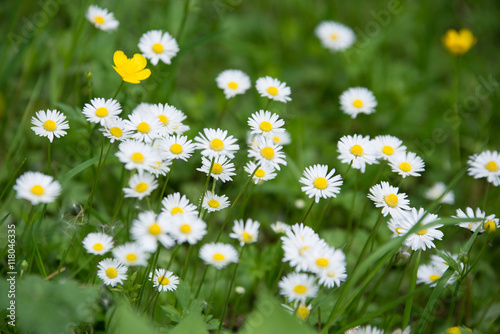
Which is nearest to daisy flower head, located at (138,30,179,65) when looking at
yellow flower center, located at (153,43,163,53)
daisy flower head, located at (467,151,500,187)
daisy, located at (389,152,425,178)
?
yellow flower center, located at (153,43,163,53)

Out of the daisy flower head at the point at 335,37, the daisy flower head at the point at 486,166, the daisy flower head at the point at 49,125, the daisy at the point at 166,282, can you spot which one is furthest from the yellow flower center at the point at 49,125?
the daisy flower head at the point at 335,37

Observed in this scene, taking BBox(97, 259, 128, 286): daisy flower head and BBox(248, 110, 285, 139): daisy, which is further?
BBox(248, 110, 285, 139): daisy

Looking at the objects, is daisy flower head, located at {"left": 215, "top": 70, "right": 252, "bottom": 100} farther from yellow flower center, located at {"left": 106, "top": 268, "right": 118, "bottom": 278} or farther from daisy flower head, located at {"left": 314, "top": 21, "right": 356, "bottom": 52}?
daisy flower head, located at {"left": 314, "top": 21, "right": 356, "bottom": 52}

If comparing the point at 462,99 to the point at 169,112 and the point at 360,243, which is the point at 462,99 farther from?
the point at 169,112

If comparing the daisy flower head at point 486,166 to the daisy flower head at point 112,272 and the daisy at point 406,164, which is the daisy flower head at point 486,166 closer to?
the daisy at point 406,164

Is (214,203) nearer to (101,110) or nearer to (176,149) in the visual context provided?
(176,149)

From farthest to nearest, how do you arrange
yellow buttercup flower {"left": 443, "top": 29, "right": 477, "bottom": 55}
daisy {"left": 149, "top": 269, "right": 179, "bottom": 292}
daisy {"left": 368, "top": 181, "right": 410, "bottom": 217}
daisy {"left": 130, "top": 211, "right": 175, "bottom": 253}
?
yellow buttercup flower {"left": 443, "top": 29, "right": 477, "bottom": 55} < daisy {"left": 368, "top": 181, "right": 410, "bottom": 217} < daisy {"left": 149, "top": 269, "right": 179, "bottom": 292} < daisy {"left": 130, "top": 211, "right": 175, "bottom": 253}

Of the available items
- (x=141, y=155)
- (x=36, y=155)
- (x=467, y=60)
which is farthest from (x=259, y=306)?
(x=467, y=60)
